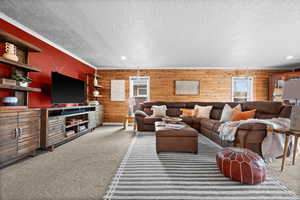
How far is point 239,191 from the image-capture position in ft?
4.65

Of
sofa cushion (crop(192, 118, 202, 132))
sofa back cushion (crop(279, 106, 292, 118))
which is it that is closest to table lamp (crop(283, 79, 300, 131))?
sofa back cushion (crop(279, 106, 292, 118))

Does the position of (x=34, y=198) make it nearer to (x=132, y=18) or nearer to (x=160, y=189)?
(x=160, y=189)

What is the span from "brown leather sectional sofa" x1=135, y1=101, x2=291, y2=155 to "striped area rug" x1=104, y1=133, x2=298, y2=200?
24.1 inches

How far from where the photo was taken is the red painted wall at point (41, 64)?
7.81ft

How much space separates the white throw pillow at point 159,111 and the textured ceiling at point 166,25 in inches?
67.4

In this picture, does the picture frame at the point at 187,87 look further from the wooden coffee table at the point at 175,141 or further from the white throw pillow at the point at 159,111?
the wooden coffee table at the point at 175,141

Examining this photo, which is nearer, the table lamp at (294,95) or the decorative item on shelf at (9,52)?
the table lamp at (294,95)

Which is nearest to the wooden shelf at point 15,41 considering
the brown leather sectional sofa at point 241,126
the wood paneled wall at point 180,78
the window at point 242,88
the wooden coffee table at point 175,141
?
the wooden coffee table at point 175,141

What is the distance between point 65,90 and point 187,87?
14.0ft

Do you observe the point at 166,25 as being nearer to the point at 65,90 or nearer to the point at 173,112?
the point at 65,90

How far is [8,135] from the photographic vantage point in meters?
1.96

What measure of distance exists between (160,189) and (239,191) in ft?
2.62

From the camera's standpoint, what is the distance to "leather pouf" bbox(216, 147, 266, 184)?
152 centimetres

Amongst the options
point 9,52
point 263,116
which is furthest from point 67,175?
point 263,116
